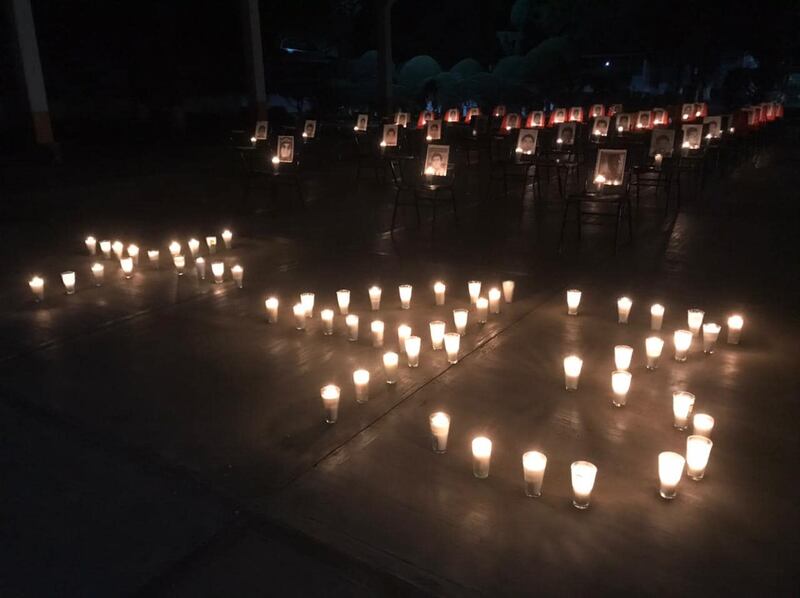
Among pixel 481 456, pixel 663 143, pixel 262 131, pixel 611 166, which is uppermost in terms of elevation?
Answer: pixel 262 131

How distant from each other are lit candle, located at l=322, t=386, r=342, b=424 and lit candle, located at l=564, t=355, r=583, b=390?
1.28 metres

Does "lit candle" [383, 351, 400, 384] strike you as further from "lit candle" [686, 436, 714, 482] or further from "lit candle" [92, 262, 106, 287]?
"lit candle" [92, 262, 106, 287]

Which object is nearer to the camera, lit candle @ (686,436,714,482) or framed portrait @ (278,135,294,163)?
lit candle @ (686,436,714,482)

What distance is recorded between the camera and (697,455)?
2.88 meters

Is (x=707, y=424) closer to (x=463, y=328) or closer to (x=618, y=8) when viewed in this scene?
(x=463, y=328)

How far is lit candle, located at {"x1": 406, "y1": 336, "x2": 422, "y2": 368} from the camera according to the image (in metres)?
4.07

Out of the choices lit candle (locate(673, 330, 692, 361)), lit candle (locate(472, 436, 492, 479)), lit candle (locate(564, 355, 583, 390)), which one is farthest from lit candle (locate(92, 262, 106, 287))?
lit candle (locate(673, 330, 692, 361))

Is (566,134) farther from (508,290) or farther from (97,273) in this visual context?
(97,273)

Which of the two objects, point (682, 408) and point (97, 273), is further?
point (97, 273)

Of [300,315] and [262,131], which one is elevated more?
[262,131]

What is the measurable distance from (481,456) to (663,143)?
22.8ft

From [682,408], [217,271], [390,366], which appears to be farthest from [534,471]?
[217,271]

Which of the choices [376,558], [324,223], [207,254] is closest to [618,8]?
[324,223]

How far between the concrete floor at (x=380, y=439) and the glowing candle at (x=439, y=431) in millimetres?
58
